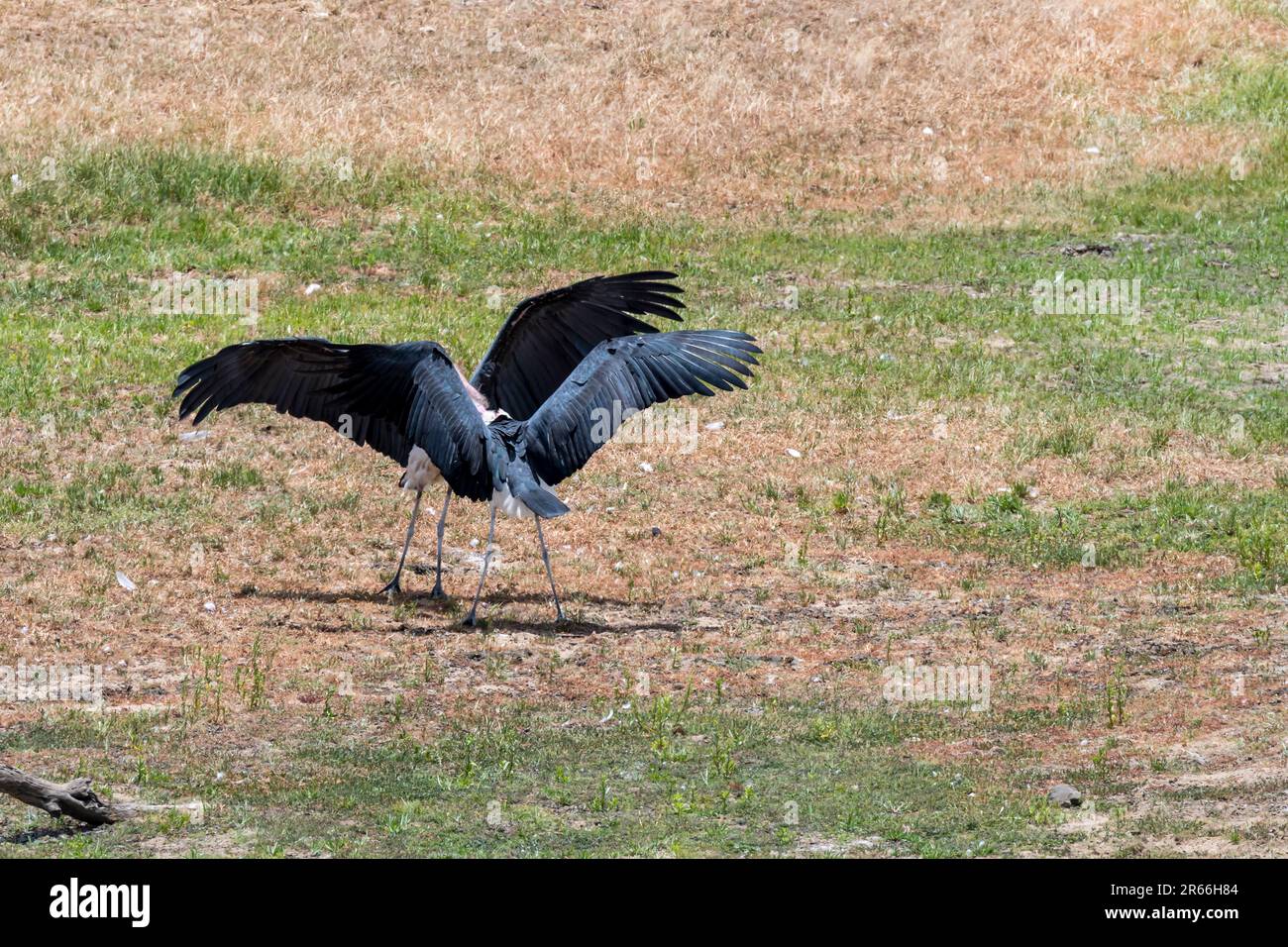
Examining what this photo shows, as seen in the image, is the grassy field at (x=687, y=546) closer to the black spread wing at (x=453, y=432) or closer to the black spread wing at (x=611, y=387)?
the black spread wing at (x=453, y=432)

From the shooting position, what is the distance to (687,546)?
1280 centimetres

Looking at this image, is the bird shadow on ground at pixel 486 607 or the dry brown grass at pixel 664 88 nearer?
the bird shadow on ground at pixel 486 607

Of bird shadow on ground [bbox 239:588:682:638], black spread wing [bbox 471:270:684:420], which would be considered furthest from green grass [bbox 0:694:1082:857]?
black spread wing [bbox 471:270:684:420]

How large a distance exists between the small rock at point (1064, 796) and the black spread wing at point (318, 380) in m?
4.96

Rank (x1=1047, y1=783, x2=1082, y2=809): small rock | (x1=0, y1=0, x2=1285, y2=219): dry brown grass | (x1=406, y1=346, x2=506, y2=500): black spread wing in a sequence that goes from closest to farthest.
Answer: (x1=1047, y1=783, x2=1082, y2=809): small rock → (x1=406, y1=346, x2=506, y2=500): black spread wing → (x1=0, y1=0, x2=1285, y2=219): dry brown grass

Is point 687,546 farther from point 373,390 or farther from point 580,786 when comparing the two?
point 580,786

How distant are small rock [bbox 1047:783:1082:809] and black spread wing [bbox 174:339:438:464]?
4.96m

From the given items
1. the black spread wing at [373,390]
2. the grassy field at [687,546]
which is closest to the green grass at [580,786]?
the grassy field at [687,546]

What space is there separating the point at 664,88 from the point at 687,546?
Answer: 14160mm

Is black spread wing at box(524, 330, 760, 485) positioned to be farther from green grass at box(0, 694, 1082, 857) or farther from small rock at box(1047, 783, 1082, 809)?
small rock at box(1047, 783, 1082, 809)

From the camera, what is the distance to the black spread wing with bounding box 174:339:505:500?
1087cm

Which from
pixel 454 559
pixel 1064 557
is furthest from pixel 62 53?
pixel 1064 557

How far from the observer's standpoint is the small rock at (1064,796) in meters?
7.98

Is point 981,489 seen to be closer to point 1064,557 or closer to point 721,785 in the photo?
point 1064,557
